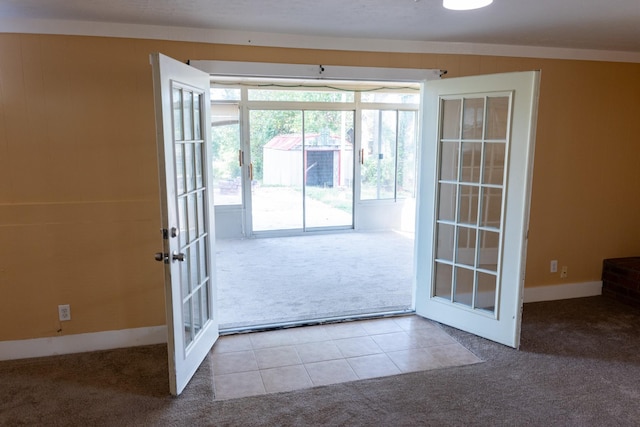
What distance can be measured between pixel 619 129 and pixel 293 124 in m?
4.28

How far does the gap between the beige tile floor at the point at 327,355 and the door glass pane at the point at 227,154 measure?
364 cm

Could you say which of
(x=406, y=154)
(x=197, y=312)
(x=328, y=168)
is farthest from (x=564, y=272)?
(x=328, y=168)

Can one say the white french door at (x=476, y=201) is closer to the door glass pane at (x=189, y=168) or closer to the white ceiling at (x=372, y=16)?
the white ceiling at (x=372, y=16)

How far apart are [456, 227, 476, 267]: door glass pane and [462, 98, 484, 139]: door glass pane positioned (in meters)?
0.72

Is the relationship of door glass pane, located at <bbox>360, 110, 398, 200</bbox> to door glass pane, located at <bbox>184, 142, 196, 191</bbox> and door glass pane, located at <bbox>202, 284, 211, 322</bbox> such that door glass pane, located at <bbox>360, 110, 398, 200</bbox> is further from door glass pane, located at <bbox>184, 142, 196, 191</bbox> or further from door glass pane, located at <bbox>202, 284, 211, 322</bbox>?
door glass pane, located at <bbox>184, 142, 196, 191</bbox>

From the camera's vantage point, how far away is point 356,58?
347 cm

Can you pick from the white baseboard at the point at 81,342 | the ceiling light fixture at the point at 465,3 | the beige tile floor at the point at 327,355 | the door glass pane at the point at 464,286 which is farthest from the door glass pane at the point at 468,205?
the white baseboard at the point at 81,342

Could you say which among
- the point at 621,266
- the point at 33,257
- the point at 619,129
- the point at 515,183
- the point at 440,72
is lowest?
the point at 621,266

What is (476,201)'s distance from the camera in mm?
3428

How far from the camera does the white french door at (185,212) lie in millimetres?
2428

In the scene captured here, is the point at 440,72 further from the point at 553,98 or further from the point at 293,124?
the point at 293,124

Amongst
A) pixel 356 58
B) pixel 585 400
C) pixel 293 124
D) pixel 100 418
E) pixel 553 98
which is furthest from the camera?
pixel 293 124

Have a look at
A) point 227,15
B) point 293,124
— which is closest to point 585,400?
point 227,15

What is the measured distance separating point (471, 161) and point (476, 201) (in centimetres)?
30
